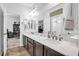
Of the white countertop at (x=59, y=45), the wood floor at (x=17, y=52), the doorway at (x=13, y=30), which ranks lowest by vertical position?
the wood floor at (x=17, y=52)

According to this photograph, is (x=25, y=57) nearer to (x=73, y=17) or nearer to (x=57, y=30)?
(x=57, y=30)

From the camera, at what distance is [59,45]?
161 centimetres

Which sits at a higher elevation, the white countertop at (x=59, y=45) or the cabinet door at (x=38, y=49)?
the white countertop at (x=59, y=45)

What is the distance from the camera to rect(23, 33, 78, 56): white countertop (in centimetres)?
140

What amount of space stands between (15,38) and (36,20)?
0.52m

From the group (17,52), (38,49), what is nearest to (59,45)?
(38,49)

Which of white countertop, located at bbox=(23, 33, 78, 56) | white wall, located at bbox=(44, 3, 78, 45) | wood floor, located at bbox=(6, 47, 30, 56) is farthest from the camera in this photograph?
wood floor, located at bbox=(6, 47, 30, 56)

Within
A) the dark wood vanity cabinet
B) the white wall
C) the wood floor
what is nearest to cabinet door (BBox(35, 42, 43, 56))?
the dark wood vanity cabinet

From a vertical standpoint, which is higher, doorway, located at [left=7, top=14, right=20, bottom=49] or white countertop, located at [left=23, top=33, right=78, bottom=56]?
Result: doorway, located at [left=7, top=14, right=20, bottom=49]

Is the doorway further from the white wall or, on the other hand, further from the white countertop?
the white wall

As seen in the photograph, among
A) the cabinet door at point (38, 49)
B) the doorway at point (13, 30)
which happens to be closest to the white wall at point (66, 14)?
the cabinet door at point (38, 49)

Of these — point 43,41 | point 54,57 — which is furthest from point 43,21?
point 54,57

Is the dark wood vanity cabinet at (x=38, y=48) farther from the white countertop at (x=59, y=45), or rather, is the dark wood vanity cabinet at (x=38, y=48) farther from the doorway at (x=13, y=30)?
the doorway at (x=13, y=30)

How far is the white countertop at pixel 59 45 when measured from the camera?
1.40 meters
